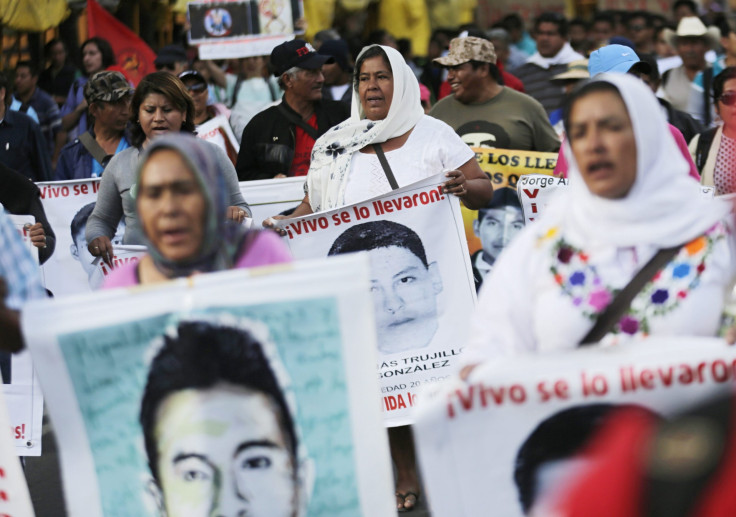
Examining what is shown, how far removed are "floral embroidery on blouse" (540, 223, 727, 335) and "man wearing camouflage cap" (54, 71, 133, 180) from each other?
490 cm

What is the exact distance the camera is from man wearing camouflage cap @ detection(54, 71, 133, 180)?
8.49m

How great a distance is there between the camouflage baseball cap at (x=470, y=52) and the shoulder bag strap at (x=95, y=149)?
84.8 inches

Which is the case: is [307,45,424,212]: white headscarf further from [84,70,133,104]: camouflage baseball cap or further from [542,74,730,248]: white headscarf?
[542,74,730,248]: white headscarf

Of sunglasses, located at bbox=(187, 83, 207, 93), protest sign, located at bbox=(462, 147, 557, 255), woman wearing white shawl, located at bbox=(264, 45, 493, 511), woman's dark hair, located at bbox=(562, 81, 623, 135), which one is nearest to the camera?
woman's dark hair, located at bbox=(562, 81, 623, 135)

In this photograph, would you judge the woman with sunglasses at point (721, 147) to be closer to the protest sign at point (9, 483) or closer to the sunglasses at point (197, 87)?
the sunglasses at point (197, 87)

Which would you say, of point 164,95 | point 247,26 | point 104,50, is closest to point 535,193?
point 164,95

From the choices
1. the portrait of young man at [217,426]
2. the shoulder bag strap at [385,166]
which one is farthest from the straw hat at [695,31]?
the portrait of young man at [217,426]

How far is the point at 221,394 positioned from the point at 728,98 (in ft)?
16.1

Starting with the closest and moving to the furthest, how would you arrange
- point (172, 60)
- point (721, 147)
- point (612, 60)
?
point (612, 60)
point (721, 147)
point (172, 60)

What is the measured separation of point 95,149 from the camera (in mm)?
8641

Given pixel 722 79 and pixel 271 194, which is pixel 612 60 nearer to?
pixel 722 79

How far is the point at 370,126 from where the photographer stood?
6668 millimetres

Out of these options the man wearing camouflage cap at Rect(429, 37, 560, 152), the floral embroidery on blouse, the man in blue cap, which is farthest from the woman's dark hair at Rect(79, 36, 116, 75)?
the floral embroidery on blouse

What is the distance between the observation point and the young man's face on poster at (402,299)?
6633 millimetres
